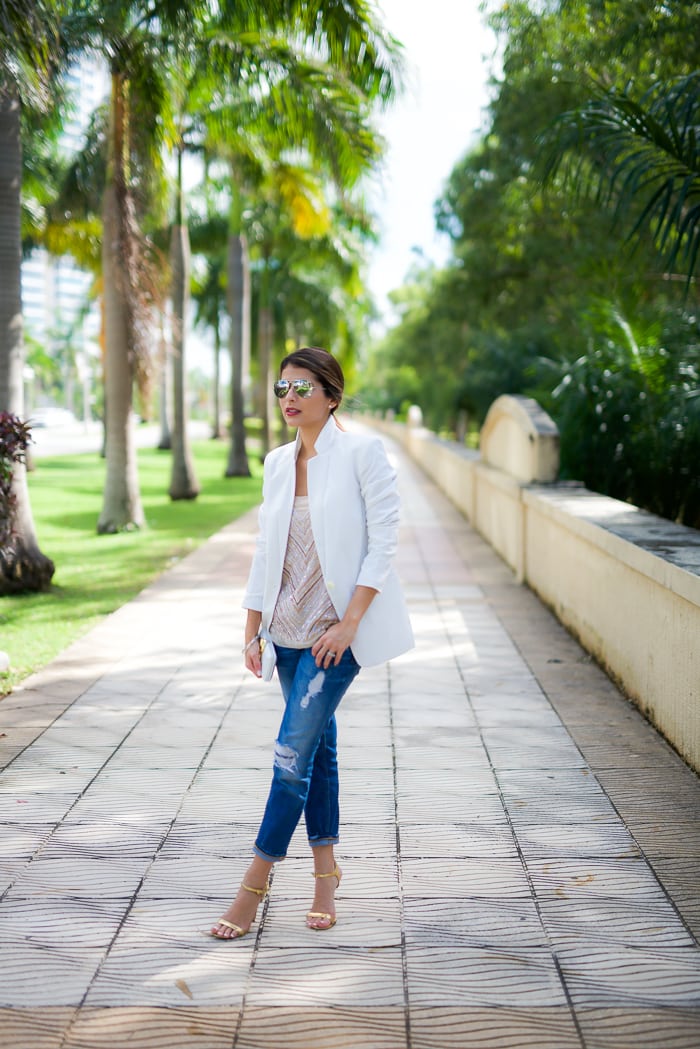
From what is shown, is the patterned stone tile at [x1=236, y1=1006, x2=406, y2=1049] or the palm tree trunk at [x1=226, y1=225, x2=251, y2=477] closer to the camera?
the patterned stone tile at [x1=236, y1=1006, x2=406, y2=1049]

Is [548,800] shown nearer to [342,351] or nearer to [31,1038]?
[31,1038]

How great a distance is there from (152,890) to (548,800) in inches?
70.5

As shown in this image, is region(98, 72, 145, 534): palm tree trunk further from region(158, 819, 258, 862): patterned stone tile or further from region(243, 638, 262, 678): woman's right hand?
region(243, 638, 262, 678): woman's right hand

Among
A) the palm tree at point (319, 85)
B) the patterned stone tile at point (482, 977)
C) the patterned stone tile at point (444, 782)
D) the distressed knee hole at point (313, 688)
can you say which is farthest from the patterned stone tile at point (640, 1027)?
the palm tree at point (319, 85)

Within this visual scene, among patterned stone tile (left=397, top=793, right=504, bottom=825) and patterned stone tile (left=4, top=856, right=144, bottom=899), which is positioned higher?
patterned stone tile (left=397, top=793, right=504, bottom=825)

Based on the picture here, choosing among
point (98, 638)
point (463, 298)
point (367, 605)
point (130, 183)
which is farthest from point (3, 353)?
point (463, 298)

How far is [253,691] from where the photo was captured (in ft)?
21.1

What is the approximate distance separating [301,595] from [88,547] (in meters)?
10.00

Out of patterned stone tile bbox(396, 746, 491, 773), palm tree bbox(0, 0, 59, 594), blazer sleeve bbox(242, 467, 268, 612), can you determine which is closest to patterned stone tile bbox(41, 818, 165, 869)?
blazer sleeve bbox(242, 467, 268, 612)

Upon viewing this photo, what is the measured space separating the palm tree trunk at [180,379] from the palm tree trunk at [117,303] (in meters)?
4.41

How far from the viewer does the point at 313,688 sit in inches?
130

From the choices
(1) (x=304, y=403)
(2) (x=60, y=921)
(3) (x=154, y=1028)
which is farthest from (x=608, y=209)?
(3) (x=154, y=1028)

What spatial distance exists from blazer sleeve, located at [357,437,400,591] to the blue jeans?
303 mm

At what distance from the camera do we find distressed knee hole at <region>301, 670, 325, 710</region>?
331 centimetres
